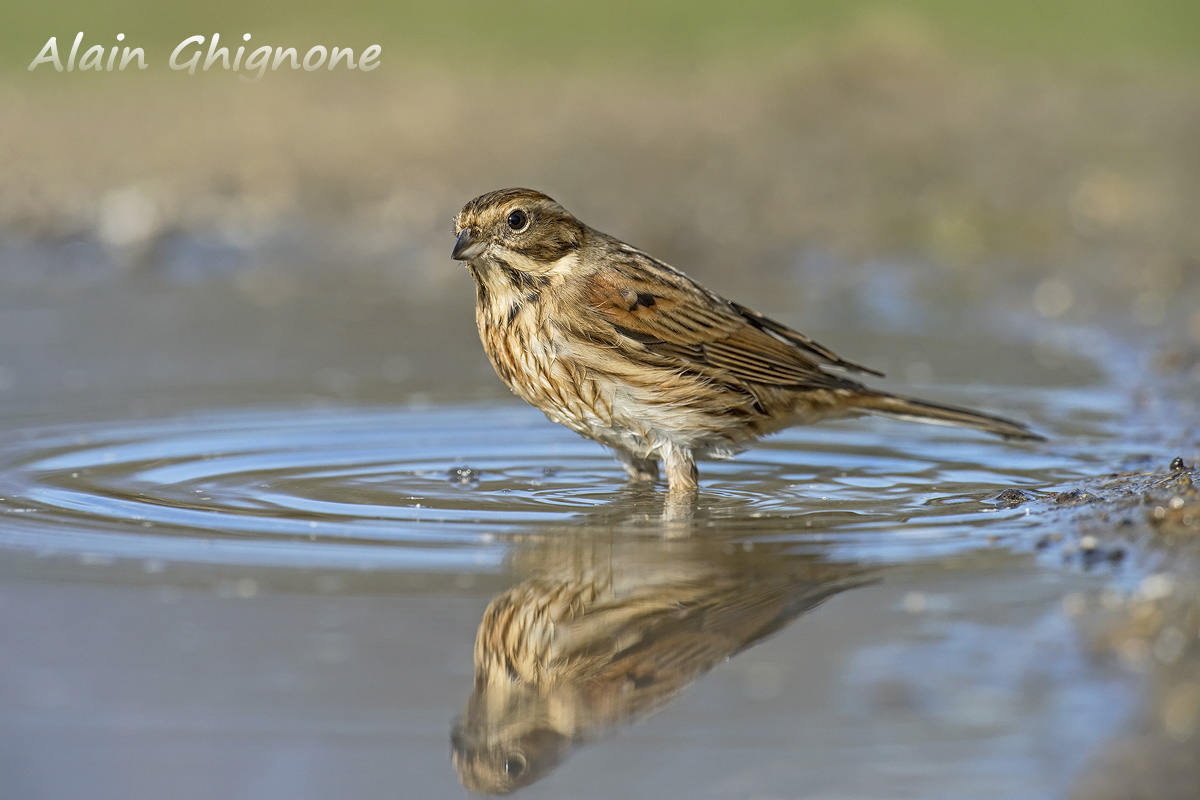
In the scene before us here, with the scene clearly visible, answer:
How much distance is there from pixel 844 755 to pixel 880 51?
50.0 ft

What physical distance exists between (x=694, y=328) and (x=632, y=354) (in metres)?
0.37

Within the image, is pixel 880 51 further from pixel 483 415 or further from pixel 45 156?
pixel 483 415

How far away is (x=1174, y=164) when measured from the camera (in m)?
13.9

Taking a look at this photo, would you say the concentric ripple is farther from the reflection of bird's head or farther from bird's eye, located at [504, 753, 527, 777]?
bird's eye, located at [504, 753, 527, 777]

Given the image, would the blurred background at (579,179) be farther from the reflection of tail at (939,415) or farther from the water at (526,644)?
the water at (526,644)

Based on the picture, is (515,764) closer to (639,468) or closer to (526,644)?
(526,644)

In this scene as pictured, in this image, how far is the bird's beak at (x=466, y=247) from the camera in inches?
244

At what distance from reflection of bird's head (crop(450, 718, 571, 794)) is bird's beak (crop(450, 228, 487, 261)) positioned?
2852mm

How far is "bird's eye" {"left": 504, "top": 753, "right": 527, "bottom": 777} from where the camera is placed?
3.41 meters

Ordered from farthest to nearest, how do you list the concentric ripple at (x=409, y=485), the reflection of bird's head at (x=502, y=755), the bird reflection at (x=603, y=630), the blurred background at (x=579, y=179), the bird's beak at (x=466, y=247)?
the blurred background at (x=579, y=179) < the bird's beak at (x=466, y=247) < the concentric ripple at (x=409, y=485) < the bird reflection at (x=603, y=630) < the reflection of bird's head at (x=502, y=755)

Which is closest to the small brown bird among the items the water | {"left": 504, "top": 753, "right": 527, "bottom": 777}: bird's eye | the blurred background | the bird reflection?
the water

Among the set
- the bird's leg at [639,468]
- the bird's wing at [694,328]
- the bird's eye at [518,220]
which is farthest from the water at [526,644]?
the bird's eye at [518,220]

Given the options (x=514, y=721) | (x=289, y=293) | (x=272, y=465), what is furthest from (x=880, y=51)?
(x=514, y=721)

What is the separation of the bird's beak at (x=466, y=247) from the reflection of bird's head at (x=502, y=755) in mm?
2852
